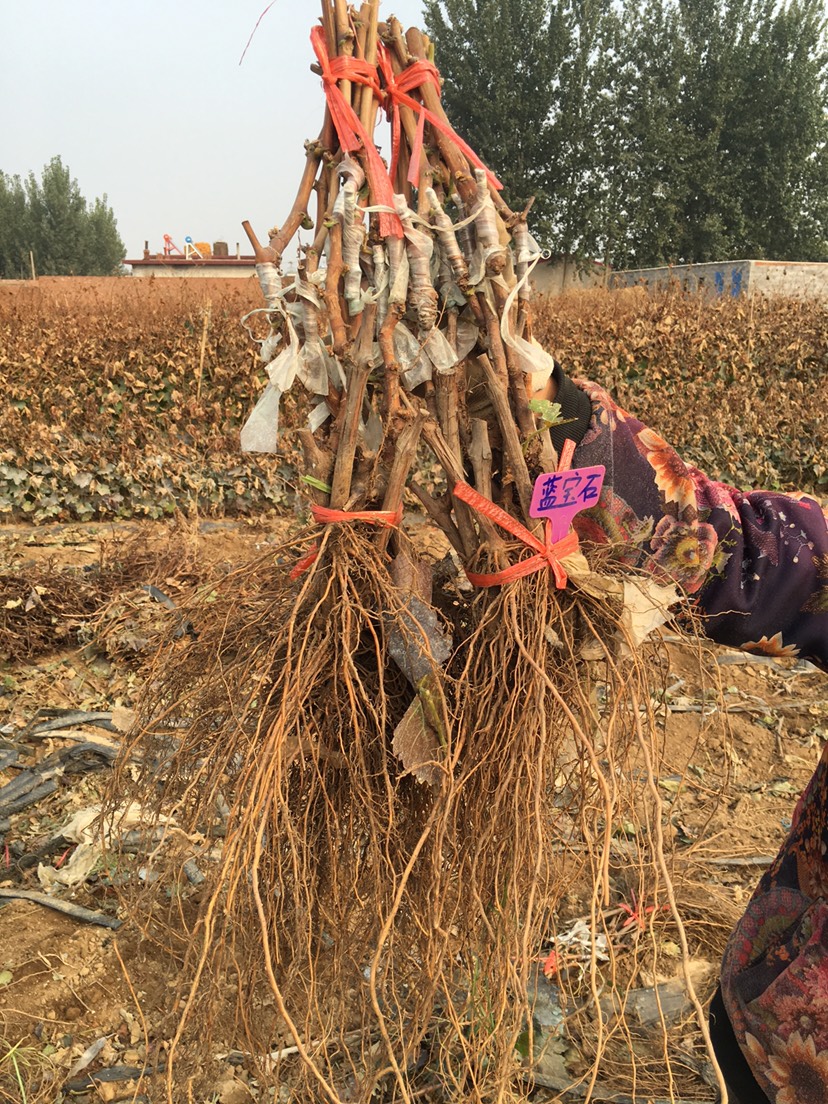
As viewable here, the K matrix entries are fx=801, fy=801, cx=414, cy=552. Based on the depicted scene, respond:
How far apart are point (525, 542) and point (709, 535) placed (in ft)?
1.11

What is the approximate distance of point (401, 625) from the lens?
41.8 inches

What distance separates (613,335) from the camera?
22.3 ft

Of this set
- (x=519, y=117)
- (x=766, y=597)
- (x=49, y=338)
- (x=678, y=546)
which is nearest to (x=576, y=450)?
(x=678, y=546)

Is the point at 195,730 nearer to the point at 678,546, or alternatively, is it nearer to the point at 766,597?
the point at 678,546

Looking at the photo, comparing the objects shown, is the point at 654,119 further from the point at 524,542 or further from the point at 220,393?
the point at 524,542

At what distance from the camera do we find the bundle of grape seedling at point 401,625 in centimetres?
99

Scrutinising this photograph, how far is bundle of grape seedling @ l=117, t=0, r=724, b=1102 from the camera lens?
3.26 feet

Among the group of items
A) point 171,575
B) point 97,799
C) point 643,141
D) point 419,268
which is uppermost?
point 643,141

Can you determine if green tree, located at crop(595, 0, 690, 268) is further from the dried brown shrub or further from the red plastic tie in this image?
the red plastic tie

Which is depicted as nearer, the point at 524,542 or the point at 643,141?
the point at 524,542

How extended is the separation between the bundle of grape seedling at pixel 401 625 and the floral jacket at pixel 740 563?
0.53 feet

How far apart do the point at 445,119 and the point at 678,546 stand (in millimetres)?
688

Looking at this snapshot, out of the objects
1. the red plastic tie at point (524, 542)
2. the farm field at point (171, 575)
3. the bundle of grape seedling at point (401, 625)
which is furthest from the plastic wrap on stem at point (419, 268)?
the farm field at point (171, 575)

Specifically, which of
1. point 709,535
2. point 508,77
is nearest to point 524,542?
point 709,535
